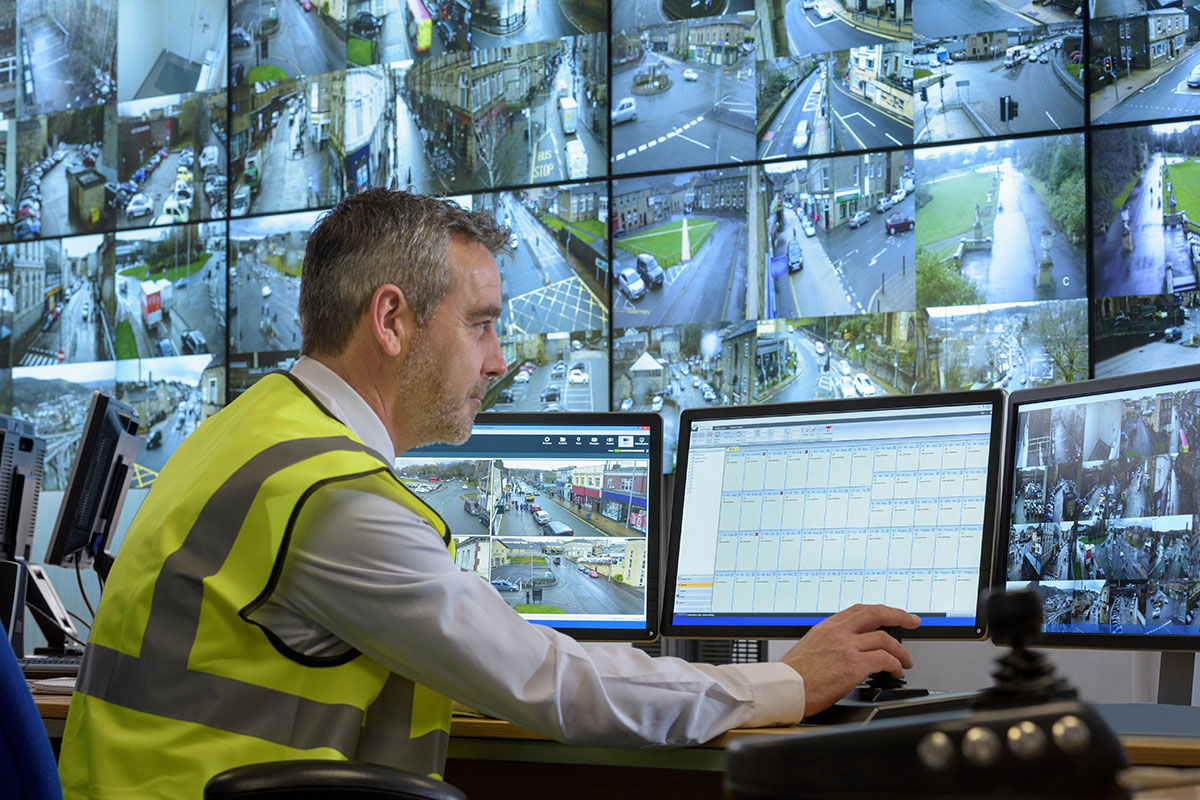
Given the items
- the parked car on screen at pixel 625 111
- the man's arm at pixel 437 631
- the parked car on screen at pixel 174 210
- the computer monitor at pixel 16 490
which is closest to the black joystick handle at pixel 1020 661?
the man's arm at pixel 437 631

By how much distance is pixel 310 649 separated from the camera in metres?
1.09

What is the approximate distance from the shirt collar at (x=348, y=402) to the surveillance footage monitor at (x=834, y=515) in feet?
1.87

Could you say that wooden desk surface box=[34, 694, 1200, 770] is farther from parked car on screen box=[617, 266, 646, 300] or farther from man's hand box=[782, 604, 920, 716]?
parked car on screen box=[617, 266, 646, 300]

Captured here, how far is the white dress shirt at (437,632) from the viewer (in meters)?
1.05

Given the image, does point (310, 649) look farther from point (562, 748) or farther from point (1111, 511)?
point (1111, 511)

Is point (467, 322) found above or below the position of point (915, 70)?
below

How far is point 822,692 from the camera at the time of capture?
1.24 m

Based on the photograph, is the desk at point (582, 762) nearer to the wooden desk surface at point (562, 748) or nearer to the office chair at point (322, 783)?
the wooden desk surface at point (562, 748)

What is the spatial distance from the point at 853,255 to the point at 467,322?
9.14 feet

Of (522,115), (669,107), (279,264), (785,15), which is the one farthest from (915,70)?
(279,264)

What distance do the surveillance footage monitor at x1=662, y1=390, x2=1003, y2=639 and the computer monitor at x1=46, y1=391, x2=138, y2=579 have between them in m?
1.45

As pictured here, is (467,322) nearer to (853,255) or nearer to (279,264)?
(853,255)

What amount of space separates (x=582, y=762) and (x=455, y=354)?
505 mm

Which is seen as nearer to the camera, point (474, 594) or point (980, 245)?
point (474, 594)
